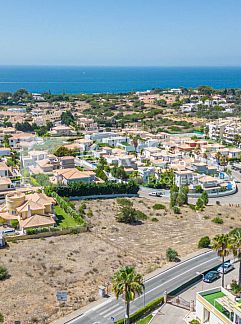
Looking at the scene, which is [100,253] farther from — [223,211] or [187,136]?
[187,136]

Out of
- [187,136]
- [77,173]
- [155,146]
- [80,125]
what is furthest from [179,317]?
[80,125]

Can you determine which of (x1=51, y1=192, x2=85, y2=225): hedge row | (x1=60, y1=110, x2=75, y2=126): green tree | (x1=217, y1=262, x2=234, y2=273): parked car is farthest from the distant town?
(x1=60, y1=110, x2=75, y2=126): green tree

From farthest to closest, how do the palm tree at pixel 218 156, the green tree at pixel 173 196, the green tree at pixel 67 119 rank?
the green tree at pixel 67 119, the palm tree at pixel 218 156, the green tree at pixel 173 196

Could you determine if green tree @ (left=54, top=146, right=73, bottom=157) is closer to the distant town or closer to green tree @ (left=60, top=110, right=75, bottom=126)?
the distant town

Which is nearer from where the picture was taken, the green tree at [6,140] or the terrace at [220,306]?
the terrace at [220,306]

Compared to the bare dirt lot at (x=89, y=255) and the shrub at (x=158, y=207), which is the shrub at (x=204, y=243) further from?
the shrub at (x=158, y=207)

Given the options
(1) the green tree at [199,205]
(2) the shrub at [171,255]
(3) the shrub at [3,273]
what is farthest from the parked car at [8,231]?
(1) the green tree at [199,205]

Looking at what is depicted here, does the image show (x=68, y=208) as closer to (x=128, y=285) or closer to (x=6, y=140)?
(x=128, y=285)
